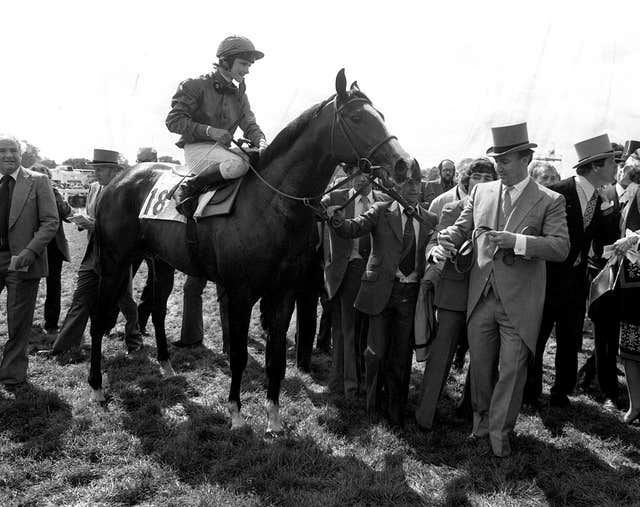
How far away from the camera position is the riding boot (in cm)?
499

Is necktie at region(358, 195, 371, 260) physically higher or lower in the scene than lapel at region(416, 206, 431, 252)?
lower

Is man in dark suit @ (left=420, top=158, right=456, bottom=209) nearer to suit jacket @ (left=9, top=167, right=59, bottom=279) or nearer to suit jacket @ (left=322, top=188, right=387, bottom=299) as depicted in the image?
suit jacket @ (left=322, top=188, right=387, bottom=299)

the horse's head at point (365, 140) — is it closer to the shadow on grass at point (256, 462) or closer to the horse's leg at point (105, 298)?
the shadow on grass at point (256, 462)

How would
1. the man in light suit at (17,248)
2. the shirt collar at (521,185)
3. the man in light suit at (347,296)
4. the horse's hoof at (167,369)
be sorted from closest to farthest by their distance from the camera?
the shirt collar at (521,185) < the man in light suit at (17,248) < the man in light suit at (347,296) < the horse's hoof at (167,369)

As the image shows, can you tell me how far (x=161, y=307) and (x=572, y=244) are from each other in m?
4.76

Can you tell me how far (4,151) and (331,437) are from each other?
4537 millimetres

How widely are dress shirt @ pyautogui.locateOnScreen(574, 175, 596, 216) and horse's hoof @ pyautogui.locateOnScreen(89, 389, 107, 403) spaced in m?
5.21

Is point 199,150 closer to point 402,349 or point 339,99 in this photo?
point 339,99

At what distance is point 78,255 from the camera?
15609mm

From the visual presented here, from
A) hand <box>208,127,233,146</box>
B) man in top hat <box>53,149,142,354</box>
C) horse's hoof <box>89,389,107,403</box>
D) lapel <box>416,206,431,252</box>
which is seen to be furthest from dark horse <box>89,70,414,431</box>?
man in top hat <box>53,149,142,354</box>

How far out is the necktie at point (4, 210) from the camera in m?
5.89

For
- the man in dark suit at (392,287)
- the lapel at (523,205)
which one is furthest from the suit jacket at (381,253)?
the lapel at (523,205)

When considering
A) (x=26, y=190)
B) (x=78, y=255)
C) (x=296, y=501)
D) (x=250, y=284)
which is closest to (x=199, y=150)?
(x=250, y=284)

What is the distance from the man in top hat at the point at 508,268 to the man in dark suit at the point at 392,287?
0.60 m
